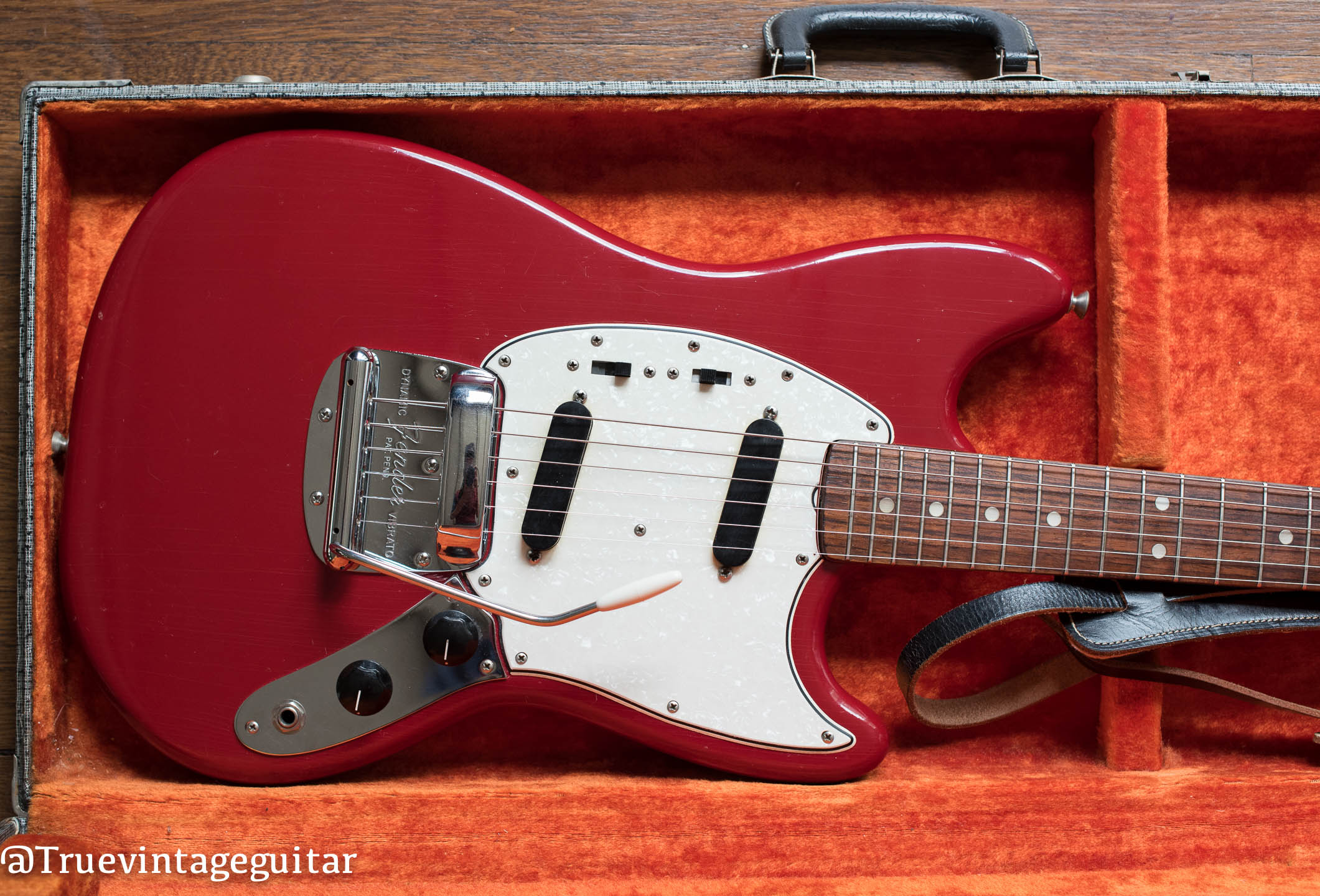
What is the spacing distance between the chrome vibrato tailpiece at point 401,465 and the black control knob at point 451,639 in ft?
0.07

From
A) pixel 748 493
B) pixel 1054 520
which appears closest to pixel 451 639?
pixel 748 493

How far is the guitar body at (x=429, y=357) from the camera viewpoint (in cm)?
80

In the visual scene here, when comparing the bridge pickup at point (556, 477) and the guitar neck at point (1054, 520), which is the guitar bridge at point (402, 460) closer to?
the bridge pickup at point (556, 477)

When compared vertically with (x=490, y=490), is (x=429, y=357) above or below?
above

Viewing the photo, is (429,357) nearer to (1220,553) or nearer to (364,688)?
(364,688)

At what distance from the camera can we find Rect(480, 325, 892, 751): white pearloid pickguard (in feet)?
2.61

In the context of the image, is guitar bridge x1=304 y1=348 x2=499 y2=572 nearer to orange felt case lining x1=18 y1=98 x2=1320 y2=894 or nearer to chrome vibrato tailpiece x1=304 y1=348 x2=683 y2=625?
chrome vibrato tailpiece x1=304 y1=348 x2=683 y2=625

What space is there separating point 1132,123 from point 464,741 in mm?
967

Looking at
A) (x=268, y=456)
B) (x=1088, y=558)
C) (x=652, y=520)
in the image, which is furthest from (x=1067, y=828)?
(x=268, y=456)

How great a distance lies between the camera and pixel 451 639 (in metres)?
0.77

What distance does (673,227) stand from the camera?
95 cm

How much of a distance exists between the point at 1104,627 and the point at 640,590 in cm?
49

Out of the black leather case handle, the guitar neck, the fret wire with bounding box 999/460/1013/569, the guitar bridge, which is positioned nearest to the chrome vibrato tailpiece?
the guitar bridge

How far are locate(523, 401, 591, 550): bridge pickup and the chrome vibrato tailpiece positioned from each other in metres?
0.04
